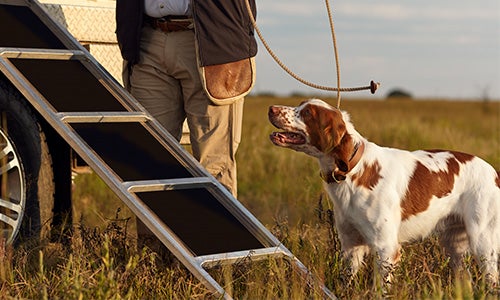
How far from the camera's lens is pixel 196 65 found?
6.73 m

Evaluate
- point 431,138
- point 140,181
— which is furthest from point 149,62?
point 431,138

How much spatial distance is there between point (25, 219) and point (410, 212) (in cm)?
273

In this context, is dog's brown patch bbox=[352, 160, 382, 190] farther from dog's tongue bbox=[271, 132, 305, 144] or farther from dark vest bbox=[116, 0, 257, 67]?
dark vest bbox=[116, 0, 257, 67]

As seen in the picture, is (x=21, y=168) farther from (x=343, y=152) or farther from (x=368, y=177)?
(x=368, y=177)

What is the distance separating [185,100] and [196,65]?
0.30m

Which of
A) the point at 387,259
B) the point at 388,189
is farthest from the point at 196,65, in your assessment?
the point at 387,259

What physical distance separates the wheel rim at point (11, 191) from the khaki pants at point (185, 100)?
0.87 meters

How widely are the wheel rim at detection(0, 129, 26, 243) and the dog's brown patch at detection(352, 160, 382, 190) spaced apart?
96.0 inches

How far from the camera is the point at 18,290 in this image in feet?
18.9

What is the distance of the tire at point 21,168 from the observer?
6.99m

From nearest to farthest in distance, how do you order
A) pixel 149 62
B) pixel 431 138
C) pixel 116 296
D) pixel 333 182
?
pixel 116 296 → pixel 333 182 → pixel 149 62 → pixel 431 138

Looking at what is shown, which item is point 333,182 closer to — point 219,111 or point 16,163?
point 219,111

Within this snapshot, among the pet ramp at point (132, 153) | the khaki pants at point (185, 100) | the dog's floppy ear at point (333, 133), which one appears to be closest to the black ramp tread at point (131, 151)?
the pet ramp at point (132, 153)

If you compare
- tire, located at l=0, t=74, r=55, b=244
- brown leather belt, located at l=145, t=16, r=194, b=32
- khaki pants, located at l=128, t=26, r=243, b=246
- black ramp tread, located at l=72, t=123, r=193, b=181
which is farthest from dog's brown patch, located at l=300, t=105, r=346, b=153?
tire, located at l=0, t=74, r=55, b=244
